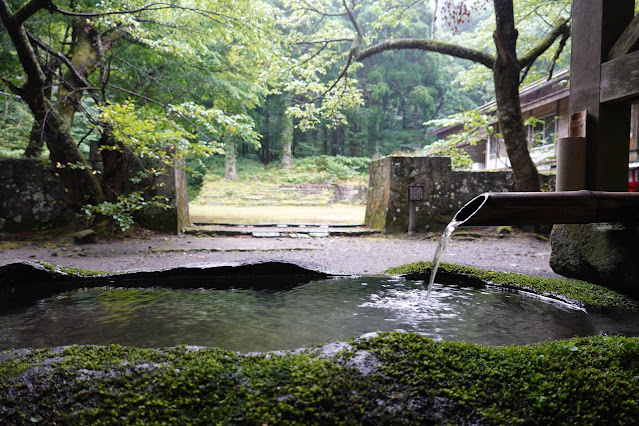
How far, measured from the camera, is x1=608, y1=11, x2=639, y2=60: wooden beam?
3.41 m

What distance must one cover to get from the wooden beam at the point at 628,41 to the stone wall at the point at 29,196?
8547 millimetres

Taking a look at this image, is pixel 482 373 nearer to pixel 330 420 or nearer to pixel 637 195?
pixel 330 420

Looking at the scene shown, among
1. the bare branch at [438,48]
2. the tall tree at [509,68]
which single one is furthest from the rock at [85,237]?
the tall tree at [509,68]

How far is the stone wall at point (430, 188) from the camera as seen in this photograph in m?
9.14

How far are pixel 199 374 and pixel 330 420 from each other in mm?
501

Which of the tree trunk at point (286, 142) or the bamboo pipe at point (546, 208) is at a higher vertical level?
the tree trunk at point (286, 142)

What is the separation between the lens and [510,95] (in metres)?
7.18

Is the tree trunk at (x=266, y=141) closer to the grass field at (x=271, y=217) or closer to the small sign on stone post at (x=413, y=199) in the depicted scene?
the grass field at (x=271, y=217)

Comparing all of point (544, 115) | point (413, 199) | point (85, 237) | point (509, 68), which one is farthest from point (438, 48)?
point (544, 115)

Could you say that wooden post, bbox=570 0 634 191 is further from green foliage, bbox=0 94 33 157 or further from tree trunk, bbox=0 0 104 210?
green foliage, bbox=0 94 33 157

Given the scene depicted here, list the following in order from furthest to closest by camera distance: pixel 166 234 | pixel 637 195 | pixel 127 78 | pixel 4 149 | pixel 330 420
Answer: pixel 4 149 → pixel 127 78 → pixel 166 234 → pixel 637 195 → pixel 330 420

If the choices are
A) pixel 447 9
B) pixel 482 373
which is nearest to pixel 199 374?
pixel 482 373

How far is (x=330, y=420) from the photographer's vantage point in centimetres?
138

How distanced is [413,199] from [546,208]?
640cm
